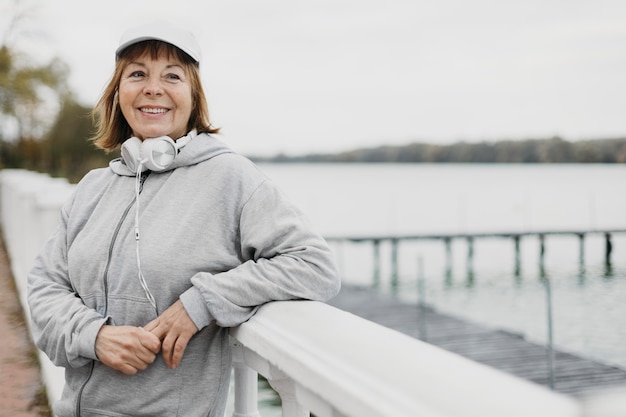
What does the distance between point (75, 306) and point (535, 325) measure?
23985mm

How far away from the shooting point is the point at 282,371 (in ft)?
5.28

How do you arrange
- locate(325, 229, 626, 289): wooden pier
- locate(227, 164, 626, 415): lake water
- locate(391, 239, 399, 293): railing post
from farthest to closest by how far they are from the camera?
locate(325, 229, 626, 289): wooden pier → locate(391, 239, 399, 293): railing post → locate(227, 164, 626, 415): lake water

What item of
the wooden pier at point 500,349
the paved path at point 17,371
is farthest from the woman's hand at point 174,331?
the wooden pier at point 500,349

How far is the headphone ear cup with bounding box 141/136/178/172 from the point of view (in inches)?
75.8

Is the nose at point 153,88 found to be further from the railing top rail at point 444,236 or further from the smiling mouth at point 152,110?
the railing top rail at point 444,236

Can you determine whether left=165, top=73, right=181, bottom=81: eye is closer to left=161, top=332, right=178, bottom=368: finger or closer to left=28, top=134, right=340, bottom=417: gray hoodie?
left=28, top=134, right=340, bottom=417: gray hoodie

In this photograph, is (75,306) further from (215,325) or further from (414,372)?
(414,372)

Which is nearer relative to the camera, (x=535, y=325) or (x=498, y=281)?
(x=535, y=325)

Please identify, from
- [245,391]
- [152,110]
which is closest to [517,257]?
[245,391]

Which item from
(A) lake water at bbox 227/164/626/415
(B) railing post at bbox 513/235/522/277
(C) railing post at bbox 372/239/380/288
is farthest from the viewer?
(B) railing post at bbox 513/235/522/277

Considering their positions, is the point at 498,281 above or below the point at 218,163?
below

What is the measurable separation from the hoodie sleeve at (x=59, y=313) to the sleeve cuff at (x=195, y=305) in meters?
0.27

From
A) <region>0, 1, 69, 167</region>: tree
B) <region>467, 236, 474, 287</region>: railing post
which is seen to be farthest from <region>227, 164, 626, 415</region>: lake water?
<region>0, 1, 69, 167</region>: tree

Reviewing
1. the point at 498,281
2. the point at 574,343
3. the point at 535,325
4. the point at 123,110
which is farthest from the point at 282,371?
the point at 498,281
